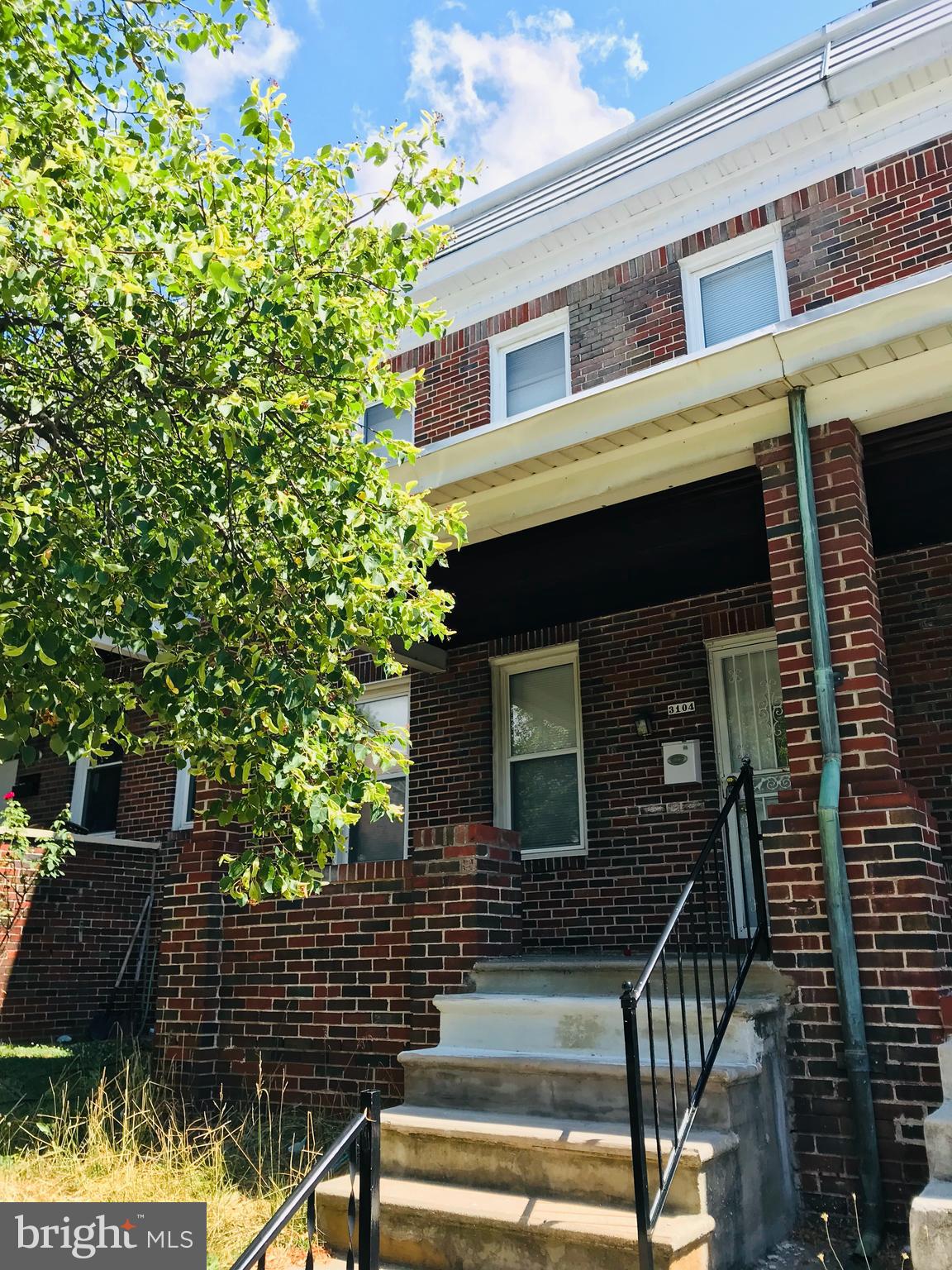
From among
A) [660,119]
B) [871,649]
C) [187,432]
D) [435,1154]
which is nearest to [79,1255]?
[435,1154]

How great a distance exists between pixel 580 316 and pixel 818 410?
153 inches

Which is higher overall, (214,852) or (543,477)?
(543,477)

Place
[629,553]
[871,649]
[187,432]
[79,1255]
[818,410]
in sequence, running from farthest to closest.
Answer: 1. [629,553]
2. [818,410]
3. [871,649]
4. [187,432]
5. [79,1255]

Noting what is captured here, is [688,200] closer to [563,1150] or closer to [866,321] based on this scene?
[866,321]

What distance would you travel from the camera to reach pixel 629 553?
694cm

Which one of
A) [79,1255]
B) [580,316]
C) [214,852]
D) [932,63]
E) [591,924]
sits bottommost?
[79,1255]

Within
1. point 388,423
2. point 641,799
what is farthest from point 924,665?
point 388,423

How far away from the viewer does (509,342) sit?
30.6 feet

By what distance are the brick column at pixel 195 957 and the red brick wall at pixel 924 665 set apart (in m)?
4.64

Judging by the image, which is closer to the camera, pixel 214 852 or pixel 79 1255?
pixel 79 1255

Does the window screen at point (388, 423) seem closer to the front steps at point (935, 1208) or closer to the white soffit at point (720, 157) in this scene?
the white soffit at point (720, 157)

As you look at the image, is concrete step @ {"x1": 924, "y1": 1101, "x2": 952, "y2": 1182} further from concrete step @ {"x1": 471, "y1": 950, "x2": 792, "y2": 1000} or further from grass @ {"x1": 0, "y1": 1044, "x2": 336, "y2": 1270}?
grass @ {"x1": 0, "y1": 1044, "x2": 336, "y2": 1270}

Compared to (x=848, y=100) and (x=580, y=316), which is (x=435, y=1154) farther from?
(x=848, y=100)

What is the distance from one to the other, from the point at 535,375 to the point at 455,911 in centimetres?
509
